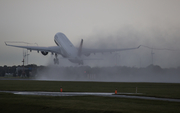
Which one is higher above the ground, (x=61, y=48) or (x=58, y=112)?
(x=61, y=48)

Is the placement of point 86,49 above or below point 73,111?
above

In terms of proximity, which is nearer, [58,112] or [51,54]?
[58,112]

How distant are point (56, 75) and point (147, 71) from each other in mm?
33875

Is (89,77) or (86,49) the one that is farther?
(89,77)

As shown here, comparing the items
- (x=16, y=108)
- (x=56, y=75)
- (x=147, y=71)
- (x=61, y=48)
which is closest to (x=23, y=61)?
(x=56, y=75)

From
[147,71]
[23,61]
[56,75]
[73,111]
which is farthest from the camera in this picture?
[23,61]

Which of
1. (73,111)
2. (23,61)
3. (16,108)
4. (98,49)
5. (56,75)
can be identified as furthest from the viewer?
(23,61)

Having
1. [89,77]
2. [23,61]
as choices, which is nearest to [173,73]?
[89,77]

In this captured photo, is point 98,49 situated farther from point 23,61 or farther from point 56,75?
point 23,61

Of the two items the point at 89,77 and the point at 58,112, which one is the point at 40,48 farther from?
the point at 58,112

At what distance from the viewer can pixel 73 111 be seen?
1104 inches

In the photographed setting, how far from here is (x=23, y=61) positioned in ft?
607

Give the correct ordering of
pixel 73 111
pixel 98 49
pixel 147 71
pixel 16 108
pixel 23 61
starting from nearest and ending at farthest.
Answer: pixel 73 111 → pixel 16 108 → pixel 98 49 → pixel 147 71 → pixel 23 61

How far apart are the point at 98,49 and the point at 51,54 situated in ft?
54.1
